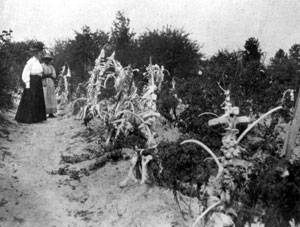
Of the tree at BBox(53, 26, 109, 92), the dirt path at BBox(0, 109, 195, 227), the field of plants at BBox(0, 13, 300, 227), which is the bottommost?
the dirt path at BBox(0, 109, 195, 227)

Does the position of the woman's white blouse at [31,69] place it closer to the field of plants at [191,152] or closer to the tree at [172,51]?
the field of plants at [191,152]

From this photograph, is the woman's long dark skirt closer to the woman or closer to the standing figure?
the woman

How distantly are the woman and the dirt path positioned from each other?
2.93m

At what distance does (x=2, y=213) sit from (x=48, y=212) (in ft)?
1.61

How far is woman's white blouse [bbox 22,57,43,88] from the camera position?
920cm

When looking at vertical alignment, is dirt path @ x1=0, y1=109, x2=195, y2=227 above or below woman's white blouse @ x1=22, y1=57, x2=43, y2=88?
below

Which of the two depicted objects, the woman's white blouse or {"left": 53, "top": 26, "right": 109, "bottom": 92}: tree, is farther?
{"left": 53, "top": 26, "right": 109, "bottom": 92}: tree

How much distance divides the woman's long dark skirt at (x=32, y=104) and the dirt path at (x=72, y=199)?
291 cm

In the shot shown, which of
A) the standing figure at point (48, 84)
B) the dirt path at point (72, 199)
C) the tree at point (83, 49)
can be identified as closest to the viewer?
the dirt path at point (72, 199)

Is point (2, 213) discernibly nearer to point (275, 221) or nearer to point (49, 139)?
point (275, 221)

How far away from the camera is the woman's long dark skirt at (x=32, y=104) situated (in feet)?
30.4

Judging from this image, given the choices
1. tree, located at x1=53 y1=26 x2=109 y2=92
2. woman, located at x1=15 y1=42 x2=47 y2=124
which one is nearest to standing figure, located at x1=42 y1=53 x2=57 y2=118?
woman, located at x1=15 y1=42 x2=47 y2=124

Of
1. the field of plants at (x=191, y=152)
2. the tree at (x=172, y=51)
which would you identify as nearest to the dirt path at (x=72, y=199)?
the field of plants at (x=191, y=152)

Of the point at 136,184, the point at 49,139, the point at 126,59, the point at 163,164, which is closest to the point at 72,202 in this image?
the point at 136,184
